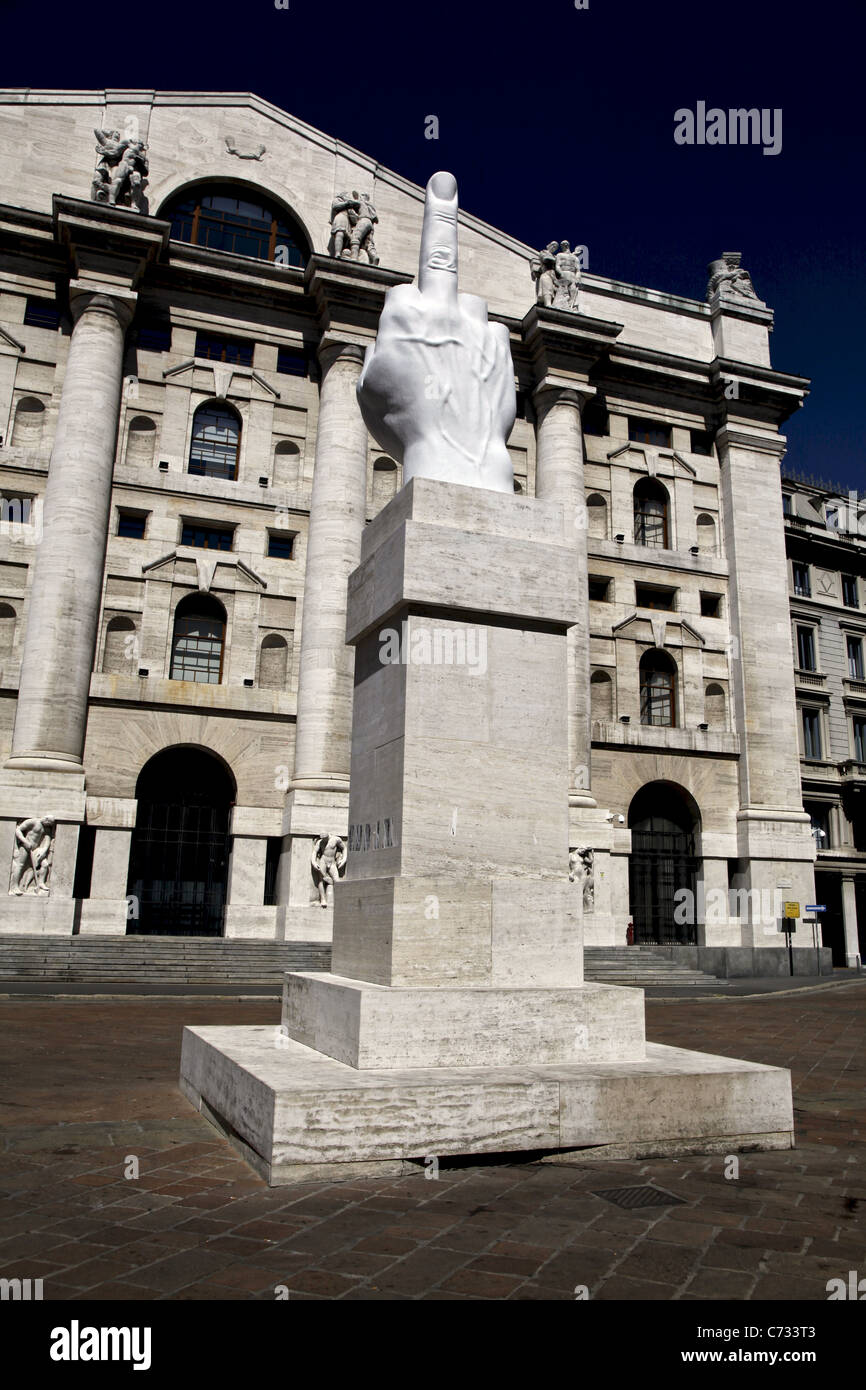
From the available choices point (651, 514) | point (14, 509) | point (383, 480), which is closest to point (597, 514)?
point (651, 514)

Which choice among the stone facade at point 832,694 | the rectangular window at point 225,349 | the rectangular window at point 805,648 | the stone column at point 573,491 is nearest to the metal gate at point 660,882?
the stone column at point 573,491

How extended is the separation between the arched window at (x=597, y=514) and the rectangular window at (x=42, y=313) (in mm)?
17482

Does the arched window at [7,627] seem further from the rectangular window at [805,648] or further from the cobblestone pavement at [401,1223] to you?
the rectangular window at [805,648]

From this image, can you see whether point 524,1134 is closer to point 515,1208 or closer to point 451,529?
point 515,1208

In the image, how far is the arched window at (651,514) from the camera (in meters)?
34.4

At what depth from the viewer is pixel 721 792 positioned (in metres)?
31.7

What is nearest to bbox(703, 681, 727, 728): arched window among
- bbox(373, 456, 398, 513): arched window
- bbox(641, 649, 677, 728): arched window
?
bbox(641, 649, 677, 728): arched window

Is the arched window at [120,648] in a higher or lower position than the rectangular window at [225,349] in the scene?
lower

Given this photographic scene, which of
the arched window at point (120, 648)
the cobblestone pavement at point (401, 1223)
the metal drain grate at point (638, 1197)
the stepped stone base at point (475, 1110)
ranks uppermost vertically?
the arched window at point (120, 648)

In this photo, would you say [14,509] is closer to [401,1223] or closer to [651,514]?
[651,514]

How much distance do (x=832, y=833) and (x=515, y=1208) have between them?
118 ft

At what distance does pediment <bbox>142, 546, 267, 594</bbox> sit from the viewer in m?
28.0

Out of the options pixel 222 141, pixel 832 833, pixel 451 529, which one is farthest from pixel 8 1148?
pixel 832 833

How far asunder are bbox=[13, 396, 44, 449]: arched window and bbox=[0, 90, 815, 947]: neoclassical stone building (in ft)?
0.52
